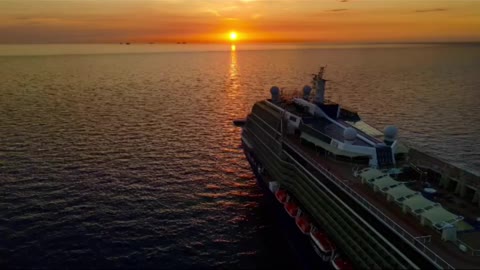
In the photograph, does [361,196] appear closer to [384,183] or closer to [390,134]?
[384,183]

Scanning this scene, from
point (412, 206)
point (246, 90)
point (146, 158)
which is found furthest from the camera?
point (246, 90)

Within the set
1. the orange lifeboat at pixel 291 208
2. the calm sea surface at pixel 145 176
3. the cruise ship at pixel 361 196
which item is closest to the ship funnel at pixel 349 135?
the cruise ship at pixel 361 196

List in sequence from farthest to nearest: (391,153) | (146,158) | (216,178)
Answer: (146,158) < (216,178) < (391,153)

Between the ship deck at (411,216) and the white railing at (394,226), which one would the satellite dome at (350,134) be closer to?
the ship deck at (411,216)

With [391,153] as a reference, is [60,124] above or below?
below

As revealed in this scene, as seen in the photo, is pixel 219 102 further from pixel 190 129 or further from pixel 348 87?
pixel 348 87

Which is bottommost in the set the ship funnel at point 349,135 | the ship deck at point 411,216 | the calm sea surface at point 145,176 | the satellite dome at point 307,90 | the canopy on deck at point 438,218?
the calm sea surface at point 145,176

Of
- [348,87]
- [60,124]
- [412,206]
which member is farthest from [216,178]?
[348,87]

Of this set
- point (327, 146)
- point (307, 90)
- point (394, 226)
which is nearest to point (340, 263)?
point (394, 226)
